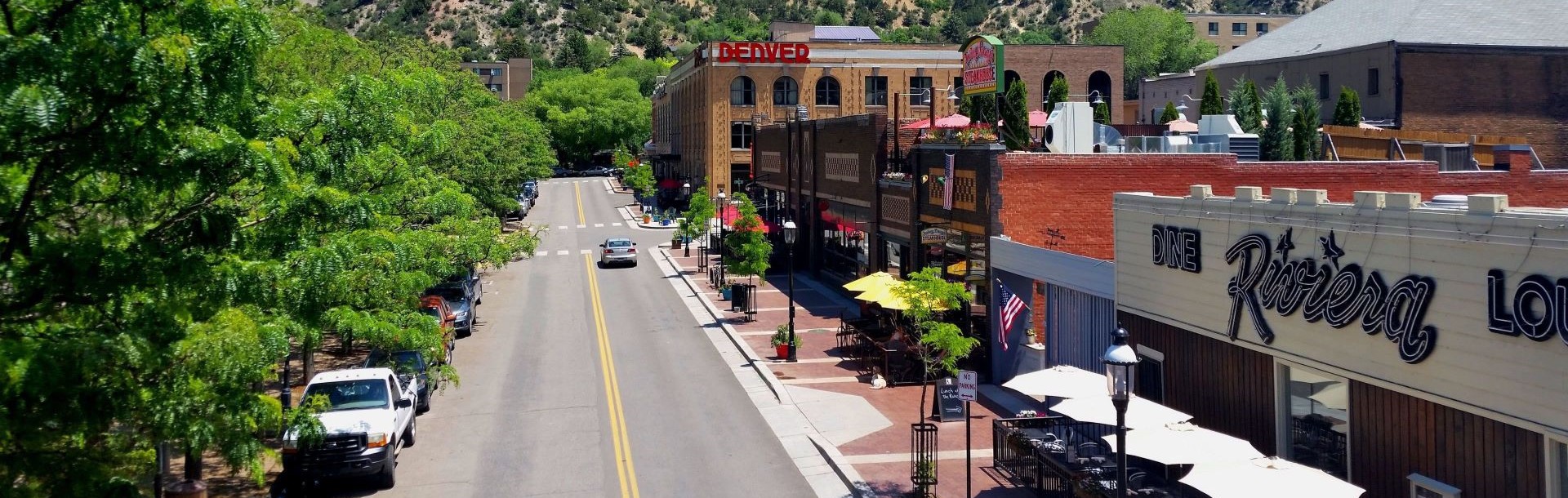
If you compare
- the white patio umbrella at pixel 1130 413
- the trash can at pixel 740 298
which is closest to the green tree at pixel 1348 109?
the trash can at pixel 740 298

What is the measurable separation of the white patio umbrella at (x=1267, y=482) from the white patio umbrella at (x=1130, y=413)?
250cm

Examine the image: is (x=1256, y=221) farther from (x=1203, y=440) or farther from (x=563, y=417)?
(x=563, y=417)

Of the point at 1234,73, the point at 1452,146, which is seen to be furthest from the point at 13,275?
the point at 1234,73

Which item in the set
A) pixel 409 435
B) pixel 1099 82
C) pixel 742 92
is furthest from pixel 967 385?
pixel 1099 82

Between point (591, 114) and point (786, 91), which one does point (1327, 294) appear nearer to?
point (786, 91)

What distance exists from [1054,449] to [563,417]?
10893 millimetres

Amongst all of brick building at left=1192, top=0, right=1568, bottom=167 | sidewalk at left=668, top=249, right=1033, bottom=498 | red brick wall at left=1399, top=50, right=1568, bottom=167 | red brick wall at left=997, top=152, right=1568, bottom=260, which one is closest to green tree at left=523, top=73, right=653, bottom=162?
brick building at left=1192, top=0, right=1568, bottom=167

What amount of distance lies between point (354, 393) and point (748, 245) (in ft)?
69.3

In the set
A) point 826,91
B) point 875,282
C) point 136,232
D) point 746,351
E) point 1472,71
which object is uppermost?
point 826,91

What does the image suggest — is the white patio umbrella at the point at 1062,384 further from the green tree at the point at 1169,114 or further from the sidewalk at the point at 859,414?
the green tree at the point at 1169,114

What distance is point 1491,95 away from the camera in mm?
46781

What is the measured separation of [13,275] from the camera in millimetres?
9172

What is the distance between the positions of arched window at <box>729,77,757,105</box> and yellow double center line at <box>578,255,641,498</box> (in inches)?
1524

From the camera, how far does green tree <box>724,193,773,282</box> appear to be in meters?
40.8
